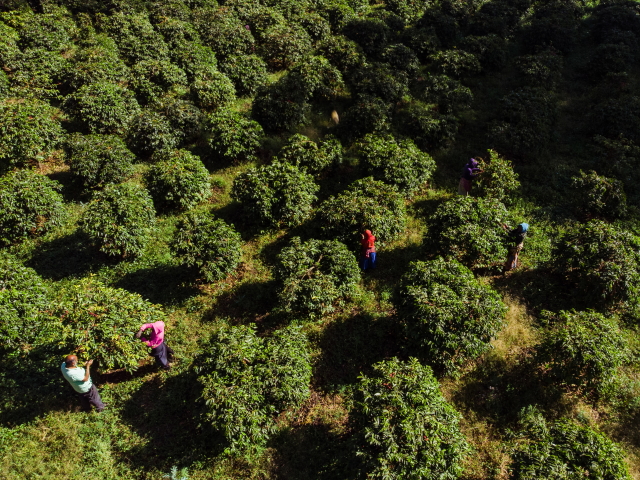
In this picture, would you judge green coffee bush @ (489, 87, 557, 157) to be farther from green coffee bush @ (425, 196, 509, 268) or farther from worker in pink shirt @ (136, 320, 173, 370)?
worker in pink shirt @ (136, 320, 173, 370)

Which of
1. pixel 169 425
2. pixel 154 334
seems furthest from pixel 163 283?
pixel 169 425

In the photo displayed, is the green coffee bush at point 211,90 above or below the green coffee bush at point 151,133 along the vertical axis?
above

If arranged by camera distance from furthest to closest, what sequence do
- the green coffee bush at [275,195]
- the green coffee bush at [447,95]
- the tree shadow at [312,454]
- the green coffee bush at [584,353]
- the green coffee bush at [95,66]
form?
the green coffee bush at [447,95] → the green coffee bush at [95,66] → the green coffee bush at [275,195] → the green coffee bush at [584,353] → the tree shadow at [312,454]

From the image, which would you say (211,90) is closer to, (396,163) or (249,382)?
(396,163)

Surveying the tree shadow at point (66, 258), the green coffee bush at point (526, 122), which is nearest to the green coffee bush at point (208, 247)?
the tree shadow at point (66, 258)

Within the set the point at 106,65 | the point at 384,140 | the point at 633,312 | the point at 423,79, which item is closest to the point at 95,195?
the point at 106,65

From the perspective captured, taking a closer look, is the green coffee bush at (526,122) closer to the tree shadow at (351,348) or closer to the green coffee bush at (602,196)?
the green coffee bush at (602,196)

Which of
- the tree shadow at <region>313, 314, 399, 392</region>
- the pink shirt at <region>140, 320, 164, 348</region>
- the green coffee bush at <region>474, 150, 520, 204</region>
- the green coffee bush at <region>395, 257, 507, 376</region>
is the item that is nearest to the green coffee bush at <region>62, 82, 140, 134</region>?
the pink shirt at <region>140, 320, 164, 348</region>
